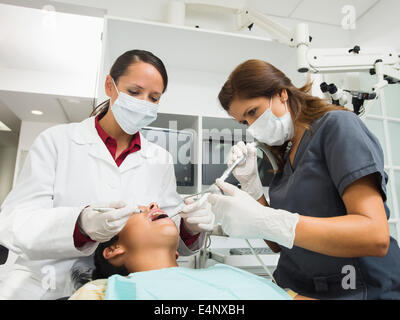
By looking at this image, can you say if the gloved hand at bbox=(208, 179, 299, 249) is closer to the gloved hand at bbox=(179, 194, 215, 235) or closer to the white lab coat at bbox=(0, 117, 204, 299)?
the gloved hand at bbox=(179, 194, 215, 235)

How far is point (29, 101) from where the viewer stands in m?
2.33

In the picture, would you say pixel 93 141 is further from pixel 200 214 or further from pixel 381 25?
pixel 381 25

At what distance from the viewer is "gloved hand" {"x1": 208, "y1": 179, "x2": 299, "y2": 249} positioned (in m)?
0.71

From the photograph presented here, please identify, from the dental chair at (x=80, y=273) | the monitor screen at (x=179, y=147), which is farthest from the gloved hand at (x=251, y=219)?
the monitor screen at (x=179, y=147)

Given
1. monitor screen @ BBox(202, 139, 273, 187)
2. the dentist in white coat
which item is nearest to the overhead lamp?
the dentist in white coat

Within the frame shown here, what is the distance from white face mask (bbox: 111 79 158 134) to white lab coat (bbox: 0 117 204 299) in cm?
13

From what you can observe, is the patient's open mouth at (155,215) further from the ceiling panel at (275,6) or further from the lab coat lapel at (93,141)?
the ceiling panel at (275,6)

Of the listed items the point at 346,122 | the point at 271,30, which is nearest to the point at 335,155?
the point at 346,122

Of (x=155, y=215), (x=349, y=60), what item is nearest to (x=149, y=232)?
(x=155, y=215)

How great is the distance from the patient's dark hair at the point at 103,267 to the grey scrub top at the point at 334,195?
643mm

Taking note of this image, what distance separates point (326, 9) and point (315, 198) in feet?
6.11

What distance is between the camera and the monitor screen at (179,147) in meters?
1.74

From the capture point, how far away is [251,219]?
765 millimetres

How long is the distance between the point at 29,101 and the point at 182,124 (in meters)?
1.49
